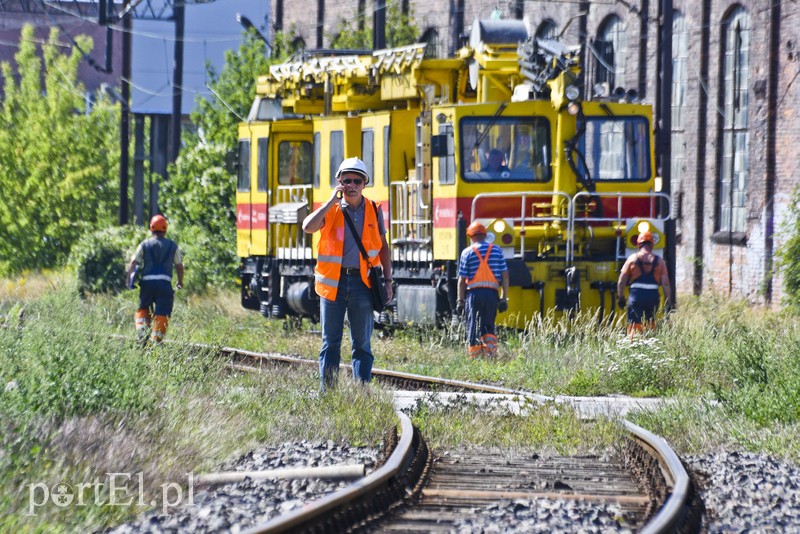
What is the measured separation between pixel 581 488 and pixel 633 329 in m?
8.14

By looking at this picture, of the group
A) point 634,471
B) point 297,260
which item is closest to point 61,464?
point 634,471

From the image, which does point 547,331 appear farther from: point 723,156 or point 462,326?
point 723,156

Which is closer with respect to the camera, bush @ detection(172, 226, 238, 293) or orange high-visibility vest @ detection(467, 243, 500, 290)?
orange high-visibility vest @ detection(467, 243, 500, 290)

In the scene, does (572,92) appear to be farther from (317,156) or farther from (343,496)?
(343,496)

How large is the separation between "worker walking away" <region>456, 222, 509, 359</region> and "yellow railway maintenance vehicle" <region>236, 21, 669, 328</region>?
1294mm

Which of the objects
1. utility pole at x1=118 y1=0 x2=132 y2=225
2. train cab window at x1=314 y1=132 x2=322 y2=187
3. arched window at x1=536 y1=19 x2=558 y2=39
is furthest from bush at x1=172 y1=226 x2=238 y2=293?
arched window at x1=536 y1=19 x2=558 y2=39

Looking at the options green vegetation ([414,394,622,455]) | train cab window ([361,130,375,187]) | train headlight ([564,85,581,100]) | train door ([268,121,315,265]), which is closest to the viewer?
green vegetation ([414,394,622,455])

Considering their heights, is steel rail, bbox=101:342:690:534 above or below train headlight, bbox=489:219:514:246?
below

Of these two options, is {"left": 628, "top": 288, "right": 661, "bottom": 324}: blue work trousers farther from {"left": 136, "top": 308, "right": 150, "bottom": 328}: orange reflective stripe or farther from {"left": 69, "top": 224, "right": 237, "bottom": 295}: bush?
{"left": 69, "top": 224, "right": 237, "bottom": 295}: bush

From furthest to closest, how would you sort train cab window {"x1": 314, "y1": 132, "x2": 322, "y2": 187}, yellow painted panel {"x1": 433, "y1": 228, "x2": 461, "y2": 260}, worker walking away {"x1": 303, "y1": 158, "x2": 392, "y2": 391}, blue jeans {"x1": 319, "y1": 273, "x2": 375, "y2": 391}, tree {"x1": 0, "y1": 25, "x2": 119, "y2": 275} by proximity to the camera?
tree {"x1": 0, "y1": 25, "x2": 119, "y2": 275} < train cab window {"x1": 314, "y1": 132, "x2": 322, "y2": 187} < yellow painted panel {"x1": 433, "y1": 228, "x2": 461, "y2": 260} < blue jeans {"x1": 319, "y1": 273, "x2": 375, "y2": 391} < worker walking away {"x1": 303, "y1": 158, "x2": 392, "y2": 391}

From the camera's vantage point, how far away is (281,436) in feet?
31.4

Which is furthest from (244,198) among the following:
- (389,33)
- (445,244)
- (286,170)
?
(389,33)

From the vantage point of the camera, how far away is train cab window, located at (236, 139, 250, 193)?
23.0 metres

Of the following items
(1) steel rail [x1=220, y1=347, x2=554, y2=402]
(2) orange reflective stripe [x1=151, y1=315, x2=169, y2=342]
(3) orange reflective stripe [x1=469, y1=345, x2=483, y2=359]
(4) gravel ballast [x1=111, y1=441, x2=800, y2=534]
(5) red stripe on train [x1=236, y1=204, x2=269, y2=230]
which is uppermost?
(5) red stripe on train [x1=236, y1=204, x2=269, y2=230]
